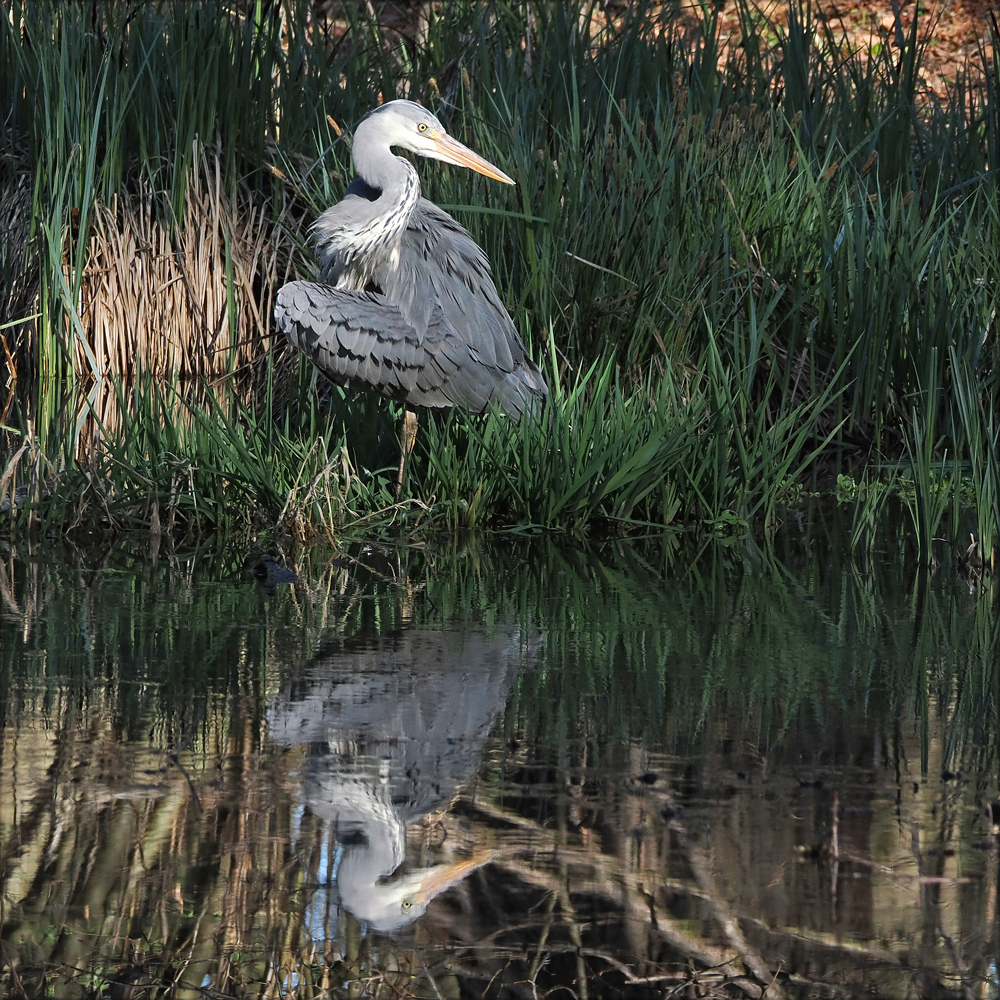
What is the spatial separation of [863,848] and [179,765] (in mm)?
1302

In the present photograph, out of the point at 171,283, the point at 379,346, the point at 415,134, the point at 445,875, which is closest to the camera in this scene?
the point at 445,875

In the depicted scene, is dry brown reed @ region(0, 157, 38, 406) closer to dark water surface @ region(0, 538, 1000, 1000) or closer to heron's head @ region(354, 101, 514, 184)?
heron's head @ region(354, 101, 514, 184)

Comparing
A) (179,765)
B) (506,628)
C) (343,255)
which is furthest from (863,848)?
(343,255)

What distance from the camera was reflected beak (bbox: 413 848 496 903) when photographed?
2428 millimetres

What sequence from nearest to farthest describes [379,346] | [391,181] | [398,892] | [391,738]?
[398,892] < [391,738] < [379,346] < [391,181]

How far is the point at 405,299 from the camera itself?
607cm

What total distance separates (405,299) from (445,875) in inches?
152

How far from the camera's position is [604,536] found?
5660 millimetres

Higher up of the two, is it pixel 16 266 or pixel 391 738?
pixel 16 266

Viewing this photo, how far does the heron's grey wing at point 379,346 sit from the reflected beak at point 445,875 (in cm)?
340

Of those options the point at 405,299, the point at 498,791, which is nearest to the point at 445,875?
the point at 498,791

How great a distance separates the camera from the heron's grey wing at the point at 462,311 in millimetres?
5930

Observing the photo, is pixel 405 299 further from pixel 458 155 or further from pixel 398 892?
pixel 398 892

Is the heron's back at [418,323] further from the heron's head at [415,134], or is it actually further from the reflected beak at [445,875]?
the reflected beak at [445,875]
